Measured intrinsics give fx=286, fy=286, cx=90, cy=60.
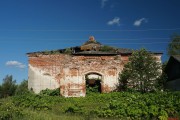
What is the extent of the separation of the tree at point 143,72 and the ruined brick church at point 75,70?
3.08m

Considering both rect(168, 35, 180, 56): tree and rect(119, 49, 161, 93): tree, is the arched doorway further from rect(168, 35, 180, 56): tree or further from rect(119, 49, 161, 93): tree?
rect(168, 35, 180, 56): tree

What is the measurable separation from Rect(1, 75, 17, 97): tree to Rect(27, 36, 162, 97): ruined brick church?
57.7ft

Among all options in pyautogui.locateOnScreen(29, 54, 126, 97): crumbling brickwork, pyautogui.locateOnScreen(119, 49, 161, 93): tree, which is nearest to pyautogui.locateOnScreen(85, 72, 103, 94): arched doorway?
pyautogui.locateOnScreen(29, 54, 126, 97): crumbling brickwork

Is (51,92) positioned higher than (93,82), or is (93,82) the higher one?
(93,82)

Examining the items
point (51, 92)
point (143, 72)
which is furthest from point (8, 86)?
point (143, 72)

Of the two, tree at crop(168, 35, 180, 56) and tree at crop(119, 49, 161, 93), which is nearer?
tree at crop(119, 49, 161, 93)

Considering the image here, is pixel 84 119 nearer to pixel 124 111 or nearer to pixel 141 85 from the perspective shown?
pixel 124 111

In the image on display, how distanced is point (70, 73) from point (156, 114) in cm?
1606

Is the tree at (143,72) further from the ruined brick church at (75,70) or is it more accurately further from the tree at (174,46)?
the tree at (174,46)

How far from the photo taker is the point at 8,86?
4853 centimetres

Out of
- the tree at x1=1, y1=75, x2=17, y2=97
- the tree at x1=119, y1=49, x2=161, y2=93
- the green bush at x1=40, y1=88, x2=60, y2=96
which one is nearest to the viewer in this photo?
the tree at x1=119, y1=49, x2=161, y2=93

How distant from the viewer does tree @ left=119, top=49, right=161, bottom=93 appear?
2566cm

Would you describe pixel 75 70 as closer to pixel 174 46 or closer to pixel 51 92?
pixel 51 92

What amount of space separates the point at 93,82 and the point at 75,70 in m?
2.45
